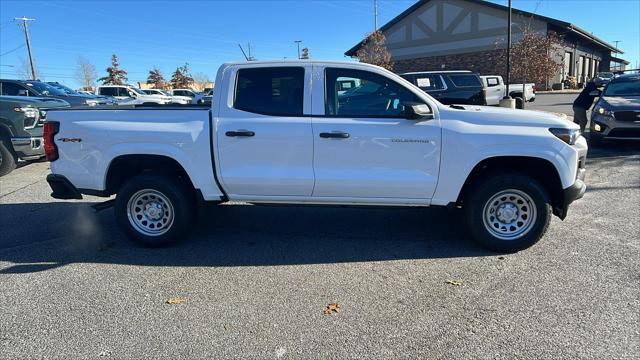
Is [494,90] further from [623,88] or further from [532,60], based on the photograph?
[623,88]

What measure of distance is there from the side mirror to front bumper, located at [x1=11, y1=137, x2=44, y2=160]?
788 centimetres

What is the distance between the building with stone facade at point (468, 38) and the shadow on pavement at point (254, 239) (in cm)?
3786

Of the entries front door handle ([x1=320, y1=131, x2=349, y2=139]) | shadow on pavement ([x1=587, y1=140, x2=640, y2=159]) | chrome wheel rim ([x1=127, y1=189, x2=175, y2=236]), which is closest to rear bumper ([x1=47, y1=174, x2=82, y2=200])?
chrome wheel rim ([x1=127, y1=189, x2=175, y2=236])

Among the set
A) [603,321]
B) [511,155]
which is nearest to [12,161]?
[511,155]

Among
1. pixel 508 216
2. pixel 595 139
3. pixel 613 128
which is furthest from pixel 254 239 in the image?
pixel 595 139

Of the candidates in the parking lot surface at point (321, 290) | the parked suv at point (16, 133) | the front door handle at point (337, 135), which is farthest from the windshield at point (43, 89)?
the front door handle at point (337, 135)

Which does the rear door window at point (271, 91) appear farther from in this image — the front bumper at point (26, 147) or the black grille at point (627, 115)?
the black grille at point (627, 115)

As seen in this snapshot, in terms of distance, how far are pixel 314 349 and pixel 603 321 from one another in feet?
7.03

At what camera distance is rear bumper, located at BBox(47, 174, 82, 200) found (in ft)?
15.9

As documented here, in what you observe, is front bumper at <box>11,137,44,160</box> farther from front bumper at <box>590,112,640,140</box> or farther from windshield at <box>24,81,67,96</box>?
front bumper at <box>590,112,640,140</box>

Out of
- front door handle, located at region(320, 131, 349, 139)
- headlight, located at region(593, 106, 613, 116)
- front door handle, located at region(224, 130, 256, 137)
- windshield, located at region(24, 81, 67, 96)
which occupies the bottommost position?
headlight, located at region(593, 106, 613, 116)

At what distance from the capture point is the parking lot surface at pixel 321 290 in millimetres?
3031

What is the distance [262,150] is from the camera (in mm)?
A: 4512

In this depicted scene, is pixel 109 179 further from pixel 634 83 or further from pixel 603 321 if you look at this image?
pixel 634 83
